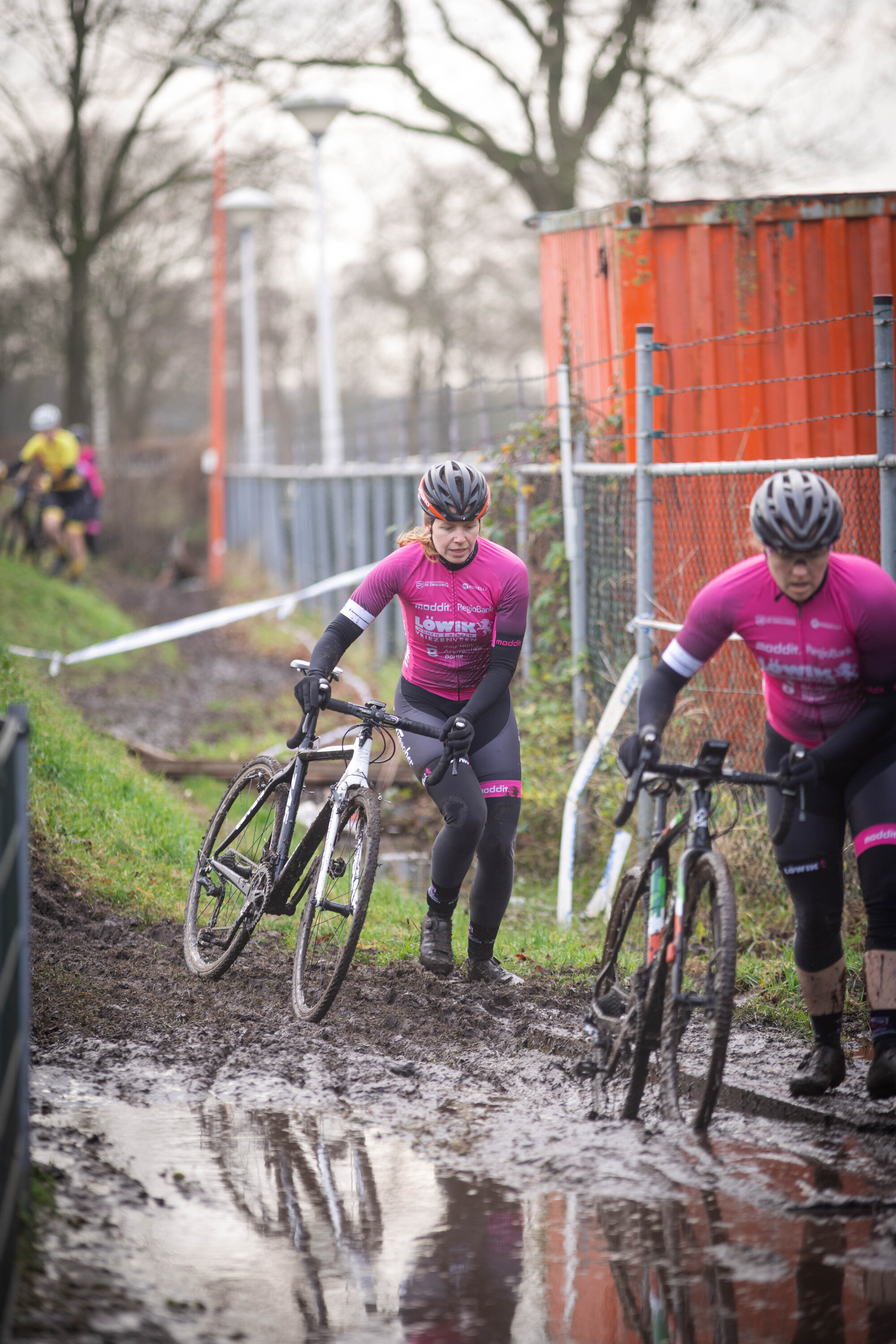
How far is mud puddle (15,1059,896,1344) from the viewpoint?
3389mm

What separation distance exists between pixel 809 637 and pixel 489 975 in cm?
231

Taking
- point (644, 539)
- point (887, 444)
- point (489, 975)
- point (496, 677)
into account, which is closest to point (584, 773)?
point (644, 539)

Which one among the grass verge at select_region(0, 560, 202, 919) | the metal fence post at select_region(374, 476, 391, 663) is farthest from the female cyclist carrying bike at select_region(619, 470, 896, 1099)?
the metal fence post at select_region(374, 476, 391, 663)

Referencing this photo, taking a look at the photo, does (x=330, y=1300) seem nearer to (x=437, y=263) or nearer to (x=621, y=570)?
(x=621, y=570)

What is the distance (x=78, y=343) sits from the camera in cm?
2816

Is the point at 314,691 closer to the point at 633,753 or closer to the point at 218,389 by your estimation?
the point at 633,753

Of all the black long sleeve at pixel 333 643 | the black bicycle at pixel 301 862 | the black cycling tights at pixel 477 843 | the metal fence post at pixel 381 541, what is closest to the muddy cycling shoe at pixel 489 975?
the black cycling tights at pixel 477 843

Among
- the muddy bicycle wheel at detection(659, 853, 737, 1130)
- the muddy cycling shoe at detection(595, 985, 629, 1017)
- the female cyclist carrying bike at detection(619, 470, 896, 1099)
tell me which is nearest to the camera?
the muddy bicycle wheel at detection(659, 853, 737, 1130)

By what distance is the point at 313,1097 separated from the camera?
4.87 meters

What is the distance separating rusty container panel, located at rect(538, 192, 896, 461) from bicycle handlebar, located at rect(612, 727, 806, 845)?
464 cm

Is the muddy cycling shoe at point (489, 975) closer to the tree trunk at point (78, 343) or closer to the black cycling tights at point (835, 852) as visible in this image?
the black cycling tights at point (835, 852)

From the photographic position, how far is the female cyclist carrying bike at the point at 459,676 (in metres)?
5.79

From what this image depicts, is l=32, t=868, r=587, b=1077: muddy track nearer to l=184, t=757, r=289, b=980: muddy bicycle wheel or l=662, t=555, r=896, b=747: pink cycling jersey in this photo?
l=184, t=757, r=289, b=980: muddy bicycle wheel

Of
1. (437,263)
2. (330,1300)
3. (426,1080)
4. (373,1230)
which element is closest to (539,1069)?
(426,1080)
